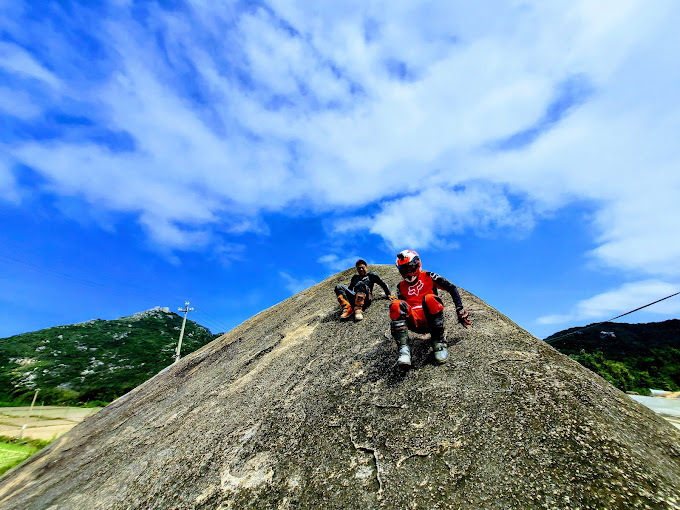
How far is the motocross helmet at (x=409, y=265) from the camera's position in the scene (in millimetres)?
3924

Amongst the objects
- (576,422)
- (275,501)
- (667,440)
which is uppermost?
(576,422)

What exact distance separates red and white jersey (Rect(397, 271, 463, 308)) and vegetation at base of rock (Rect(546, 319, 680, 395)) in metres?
12.2

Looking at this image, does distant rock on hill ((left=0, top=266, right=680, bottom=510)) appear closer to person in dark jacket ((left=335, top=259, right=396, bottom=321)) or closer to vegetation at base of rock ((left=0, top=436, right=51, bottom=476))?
person in dark jacket ((left=335, top=259, right=396, bottom=321))

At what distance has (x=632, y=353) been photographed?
93.9 feet

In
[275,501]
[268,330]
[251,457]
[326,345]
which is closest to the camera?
[275,501]

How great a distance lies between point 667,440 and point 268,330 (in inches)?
232

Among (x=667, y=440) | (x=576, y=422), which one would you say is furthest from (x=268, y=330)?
(x=667, y=440)

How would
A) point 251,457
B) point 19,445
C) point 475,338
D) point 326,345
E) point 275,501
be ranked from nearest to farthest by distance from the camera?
1. point 275,501
2. point 251,457
3. point 475,338
4. point 326,345
5. point 19,445

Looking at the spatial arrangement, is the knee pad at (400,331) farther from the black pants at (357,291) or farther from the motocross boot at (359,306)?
the black pants at (357,291)

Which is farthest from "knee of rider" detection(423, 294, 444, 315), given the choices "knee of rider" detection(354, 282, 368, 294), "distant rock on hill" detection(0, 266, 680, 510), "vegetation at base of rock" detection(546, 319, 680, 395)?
"vegetation at base of rock" detection(546, 319, 680, 395)

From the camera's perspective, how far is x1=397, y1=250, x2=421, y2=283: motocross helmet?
3924mm

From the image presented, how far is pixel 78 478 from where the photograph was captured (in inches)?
159

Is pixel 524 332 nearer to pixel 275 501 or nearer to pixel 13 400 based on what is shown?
pixel 275 501

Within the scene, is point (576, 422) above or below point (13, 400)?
below
